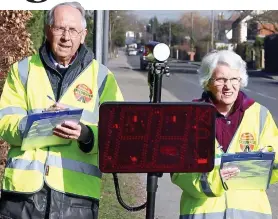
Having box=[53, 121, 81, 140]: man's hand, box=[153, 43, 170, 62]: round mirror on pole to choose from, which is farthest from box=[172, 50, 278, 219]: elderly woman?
box=[153, 43, 170, 62]: round mirror on pole

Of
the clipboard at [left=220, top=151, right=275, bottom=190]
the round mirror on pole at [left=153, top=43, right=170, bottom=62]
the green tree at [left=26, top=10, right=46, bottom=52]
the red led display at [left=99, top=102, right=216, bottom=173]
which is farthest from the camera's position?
the green tree at [left=26, top=10, right=46, bottom=52]

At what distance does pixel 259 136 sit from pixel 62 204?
106 centimetres

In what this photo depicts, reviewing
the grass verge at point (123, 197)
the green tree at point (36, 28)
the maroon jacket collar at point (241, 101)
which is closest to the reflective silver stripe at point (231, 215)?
the maroon jacket collar at point (241, 101)

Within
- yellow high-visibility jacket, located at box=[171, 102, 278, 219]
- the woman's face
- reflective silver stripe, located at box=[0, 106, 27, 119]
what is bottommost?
yellow high-visibility jacket, located at box=[171, 102, 278, 219]

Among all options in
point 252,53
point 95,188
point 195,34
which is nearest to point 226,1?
point 95,188

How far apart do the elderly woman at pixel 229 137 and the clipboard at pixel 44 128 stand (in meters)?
0.60

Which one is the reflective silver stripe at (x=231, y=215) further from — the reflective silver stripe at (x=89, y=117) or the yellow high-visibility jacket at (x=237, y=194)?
the reflective silver stripe at (x=89, y=117)

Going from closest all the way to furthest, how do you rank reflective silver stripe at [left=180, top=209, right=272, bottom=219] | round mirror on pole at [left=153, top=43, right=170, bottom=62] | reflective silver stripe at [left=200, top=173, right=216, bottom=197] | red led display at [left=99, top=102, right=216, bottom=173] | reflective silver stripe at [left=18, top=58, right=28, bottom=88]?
red led display at [left=99, top=102, right=216, bottom=173], round mirror on pole at [left=153, top=43, right=170, bottom=62], reflective silver stripe at [left=200, top=173, right=216, bottom=197], reflective silver stripe at [left=180, top=209, right=272, bottom=219], reflective silver stripe at [left=18, top=58, right=28, bottom=88]

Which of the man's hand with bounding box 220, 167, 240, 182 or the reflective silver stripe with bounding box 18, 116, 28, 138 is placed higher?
the reflective silver stripe with bounding box 18, 116, 28, 138

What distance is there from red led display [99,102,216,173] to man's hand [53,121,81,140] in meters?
0.41

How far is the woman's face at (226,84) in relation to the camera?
147 inches

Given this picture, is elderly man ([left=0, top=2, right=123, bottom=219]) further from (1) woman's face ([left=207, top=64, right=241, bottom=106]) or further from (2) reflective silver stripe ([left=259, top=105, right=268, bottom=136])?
(2) reflective silver stripe ([left=259, top=105, right=268, bottom=136])

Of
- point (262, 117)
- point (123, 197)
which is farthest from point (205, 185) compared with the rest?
point (123, 197)

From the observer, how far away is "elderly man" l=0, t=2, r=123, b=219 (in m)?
3.67
